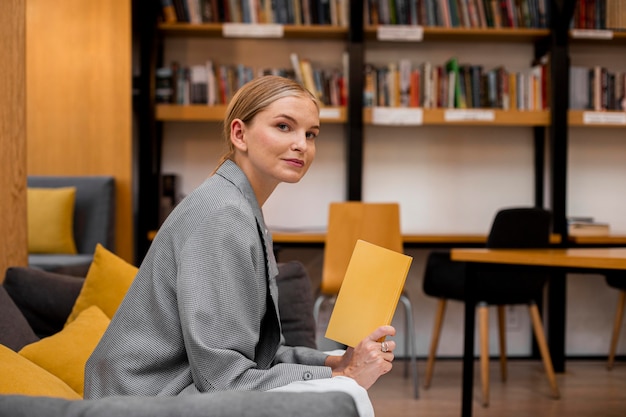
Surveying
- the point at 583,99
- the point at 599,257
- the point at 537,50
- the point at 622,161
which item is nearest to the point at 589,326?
the point at 622,161

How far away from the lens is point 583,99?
514 cm

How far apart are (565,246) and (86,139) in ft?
9.37

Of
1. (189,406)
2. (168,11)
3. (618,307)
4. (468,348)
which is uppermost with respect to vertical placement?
(168,11)

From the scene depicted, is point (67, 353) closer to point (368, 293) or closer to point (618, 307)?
point (368, 293)

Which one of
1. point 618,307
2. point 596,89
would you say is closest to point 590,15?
point 596,89

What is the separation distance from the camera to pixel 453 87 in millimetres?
5086

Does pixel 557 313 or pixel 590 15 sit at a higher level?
pixel 590 15

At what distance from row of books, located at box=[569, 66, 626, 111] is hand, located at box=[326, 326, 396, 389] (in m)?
4.03

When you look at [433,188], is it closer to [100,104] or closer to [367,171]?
[367,171]

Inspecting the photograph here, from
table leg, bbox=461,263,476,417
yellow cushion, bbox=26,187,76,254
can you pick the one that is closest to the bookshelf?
yellow cushion, bbox=26,187,76,254

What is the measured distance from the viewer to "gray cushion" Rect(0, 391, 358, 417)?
984 millimetres

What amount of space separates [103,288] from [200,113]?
2606mm

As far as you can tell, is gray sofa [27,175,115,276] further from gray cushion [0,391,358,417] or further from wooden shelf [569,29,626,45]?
gray cushion [0,391,358,417]

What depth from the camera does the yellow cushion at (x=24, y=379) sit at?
148cm
